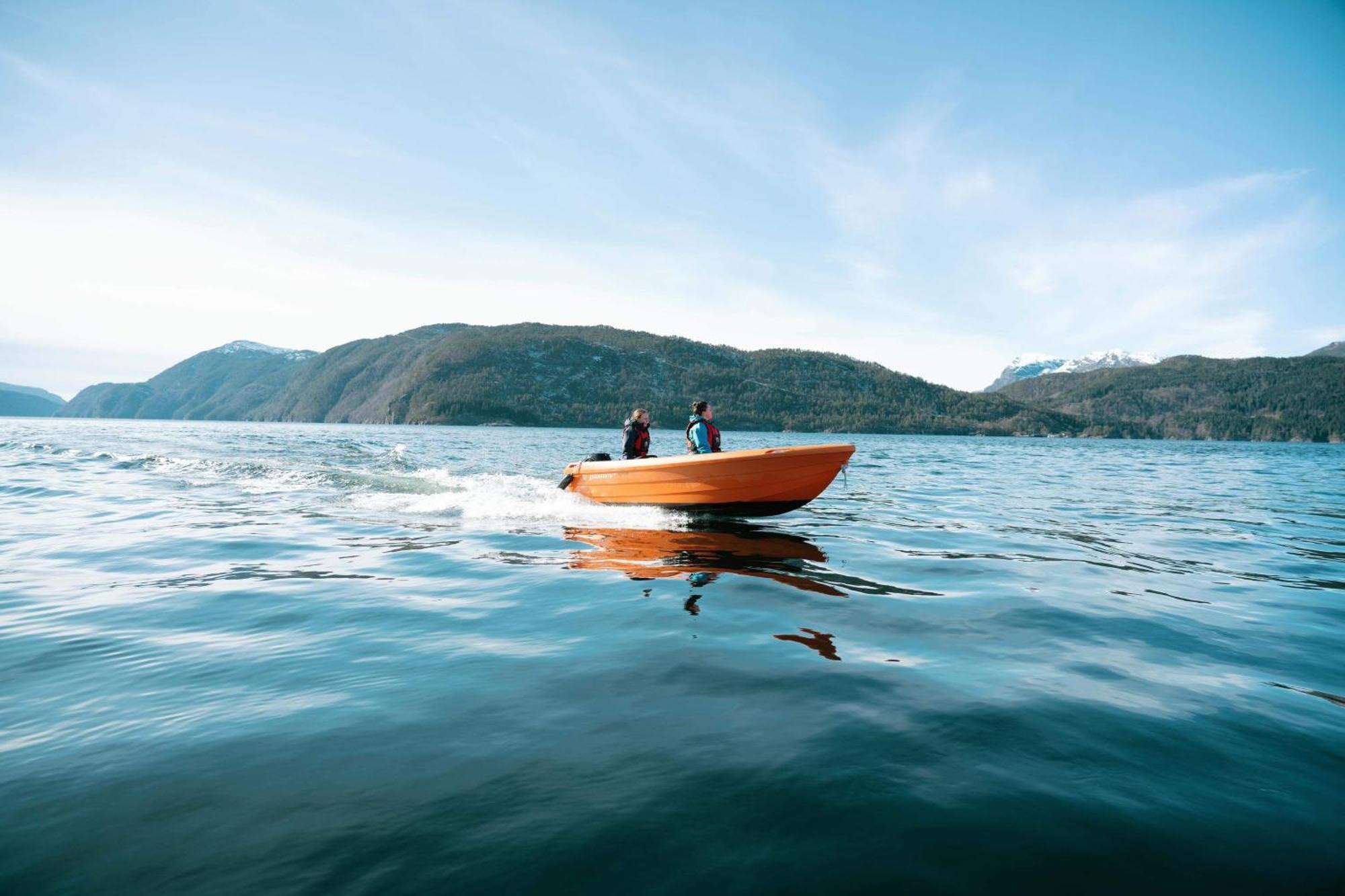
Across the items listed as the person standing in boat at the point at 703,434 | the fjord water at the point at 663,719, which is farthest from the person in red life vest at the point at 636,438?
the fjord water at the point at 663,719

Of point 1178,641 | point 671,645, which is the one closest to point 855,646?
point 671,645

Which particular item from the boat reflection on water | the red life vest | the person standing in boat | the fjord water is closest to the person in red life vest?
the red life vest

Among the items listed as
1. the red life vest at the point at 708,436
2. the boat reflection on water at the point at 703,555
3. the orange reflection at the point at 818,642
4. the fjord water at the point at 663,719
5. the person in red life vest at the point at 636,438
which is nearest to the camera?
the fjord water at the point at 663,719

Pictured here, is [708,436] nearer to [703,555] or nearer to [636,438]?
[636,438]

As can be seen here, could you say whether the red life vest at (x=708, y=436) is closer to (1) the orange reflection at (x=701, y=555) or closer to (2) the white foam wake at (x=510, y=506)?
(2) the white foam wake at (x=510, y=506)

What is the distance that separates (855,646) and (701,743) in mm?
2436

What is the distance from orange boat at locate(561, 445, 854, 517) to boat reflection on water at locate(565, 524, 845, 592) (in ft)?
1.92

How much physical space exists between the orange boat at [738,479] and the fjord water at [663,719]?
2055 mm

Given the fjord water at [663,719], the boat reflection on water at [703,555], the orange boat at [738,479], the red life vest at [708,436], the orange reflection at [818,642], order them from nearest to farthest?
Result: the fjord water at [663,719] → the orange reflection at [818,642] → the boat reflection on water at [703,555] → the orange boat at [738,479] → the red life vest at [708,436]

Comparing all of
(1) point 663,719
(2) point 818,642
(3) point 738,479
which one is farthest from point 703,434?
(1) point 663,719

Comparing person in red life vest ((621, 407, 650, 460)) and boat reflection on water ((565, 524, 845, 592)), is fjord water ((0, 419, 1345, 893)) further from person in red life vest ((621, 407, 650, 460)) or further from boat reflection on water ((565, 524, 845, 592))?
person in red life vest ((621, 407, 650, 460))

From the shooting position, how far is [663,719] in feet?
14.9

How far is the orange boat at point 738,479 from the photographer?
12.6 meters

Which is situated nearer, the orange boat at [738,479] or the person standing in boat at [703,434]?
the orange boat at [738,479]
